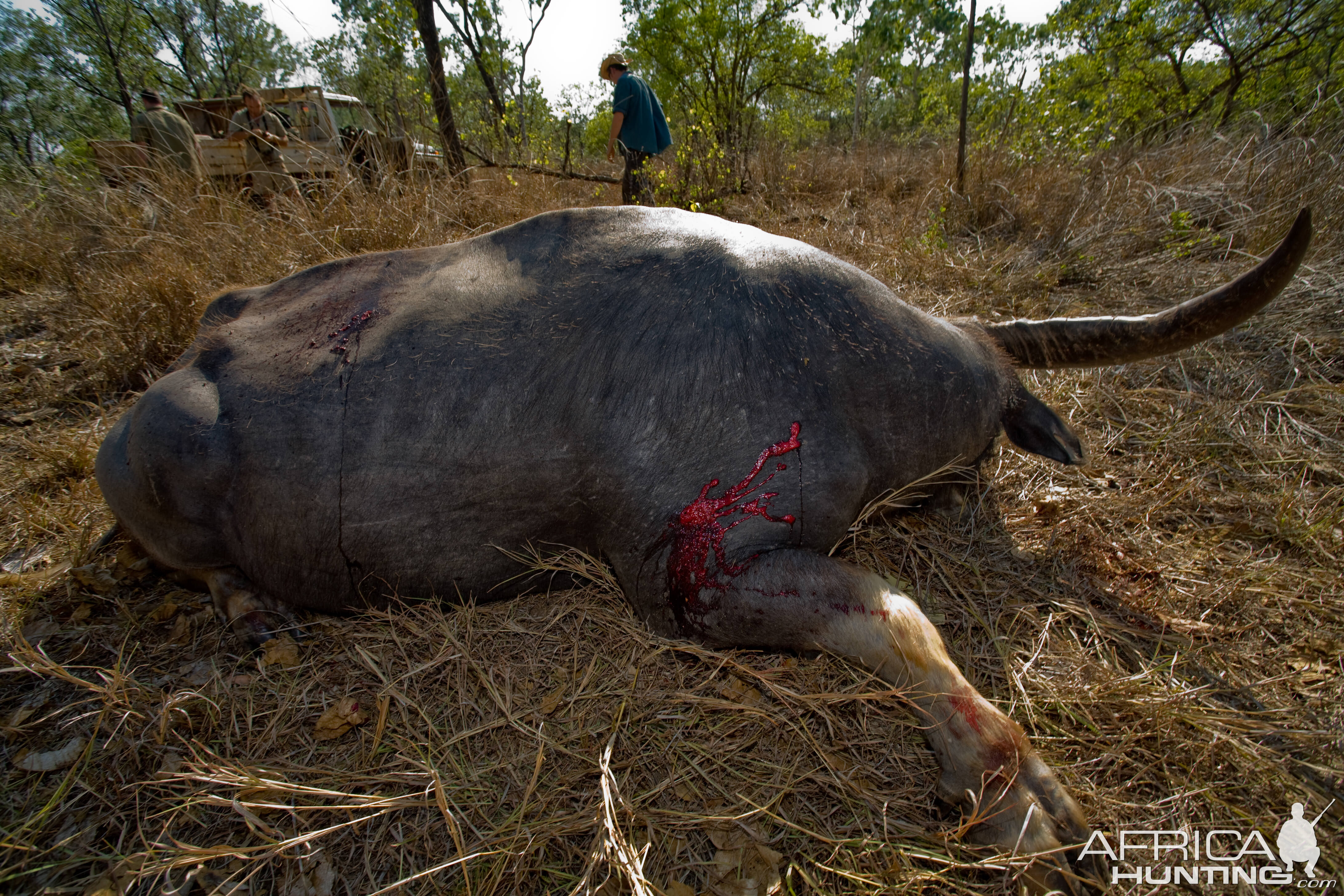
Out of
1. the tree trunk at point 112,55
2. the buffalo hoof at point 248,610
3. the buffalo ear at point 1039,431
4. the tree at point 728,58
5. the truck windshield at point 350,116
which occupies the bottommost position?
the buffalo hoof at point 248,610

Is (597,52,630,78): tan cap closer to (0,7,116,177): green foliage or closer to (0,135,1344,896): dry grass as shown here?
(0,135,1344,896): dry grass

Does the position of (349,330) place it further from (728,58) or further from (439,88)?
(728,58)

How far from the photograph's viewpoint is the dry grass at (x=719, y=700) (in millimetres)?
1285

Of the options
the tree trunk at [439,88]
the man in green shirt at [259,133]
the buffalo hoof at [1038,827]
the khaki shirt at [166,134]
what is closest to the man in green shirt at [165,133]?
the khaki shirt at [166,134]

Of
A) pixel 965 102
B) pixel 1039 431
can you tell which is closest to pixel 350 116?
pixel 965 102

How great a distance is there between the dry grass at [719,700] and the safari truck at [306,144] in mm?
3029

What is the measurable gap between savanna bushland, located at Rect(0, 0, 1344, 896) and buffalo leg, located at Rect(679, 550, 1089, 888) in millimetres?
77

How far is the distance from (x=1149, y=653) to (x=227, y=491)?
2.90 meters

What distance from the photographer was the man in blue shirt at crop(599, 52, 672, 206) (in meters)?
6.25

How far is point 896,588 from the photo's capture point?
5.35 feet

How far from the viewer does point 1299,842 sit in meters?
1.21

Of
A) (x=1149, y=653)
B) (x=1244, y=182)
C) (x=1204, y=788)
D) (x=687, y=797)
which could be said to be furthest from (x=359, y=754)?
(x=1244, y=182)

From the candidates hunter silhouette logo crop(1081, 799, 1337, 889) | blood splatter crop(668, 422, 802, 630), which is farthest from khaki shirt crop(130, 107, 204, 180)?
hunter silhouette logo crop(1081, 799, 1337, 889)

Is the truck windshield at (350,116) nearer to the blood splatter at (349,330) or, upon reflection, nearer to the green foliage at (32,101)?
the blood splatter at (349,330)
